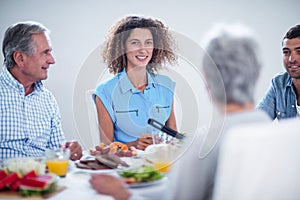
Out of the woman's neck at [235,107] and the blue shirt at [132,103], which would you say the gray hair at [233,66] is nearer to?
the woman's neck at [235,107]

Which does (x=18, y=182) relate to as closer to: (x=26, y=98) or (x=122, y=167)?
(x=122, y=167)

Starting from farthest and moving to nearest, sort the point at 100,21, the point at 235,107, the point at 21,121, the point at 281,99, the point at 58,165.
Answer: the point at 100,21, the point at 281,99, the point at 21,121, the point at 58,165, the point at 235,107

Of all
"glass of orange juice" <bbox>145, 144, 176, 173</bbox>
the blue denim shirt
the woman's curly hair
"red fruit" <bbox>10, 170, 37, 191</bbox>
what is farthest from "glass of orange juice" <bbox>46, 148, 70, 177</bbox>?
the blue denim shirt

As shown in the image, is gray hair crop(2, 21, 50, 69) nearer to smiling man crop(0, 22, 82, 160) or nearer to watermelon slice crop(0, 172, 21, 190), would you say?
smiling man crop(0, 22, 82, 160)

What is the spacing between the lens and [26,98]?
1.90m

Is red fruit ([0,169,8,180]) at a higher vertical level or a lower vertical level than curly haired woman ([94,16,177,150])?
lower

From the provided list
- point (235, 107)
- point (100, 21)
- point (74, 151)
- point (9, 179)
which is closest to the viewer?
point (235, 107)

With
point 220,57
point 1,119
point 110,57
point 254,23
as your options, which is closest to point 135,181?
point 220,57

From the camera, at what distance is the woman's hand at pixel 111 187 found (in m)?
1.16

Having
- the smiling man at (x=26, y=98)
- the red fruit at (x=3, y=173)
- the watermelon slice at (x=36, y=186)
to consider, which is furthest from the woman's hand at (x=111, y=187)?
the smiling man at (x=26, y=98)

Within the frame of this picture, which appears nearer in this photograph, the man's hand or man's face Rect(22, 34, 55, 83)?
the man's hand

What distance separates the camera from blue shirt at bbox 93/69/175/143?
2.18 meters

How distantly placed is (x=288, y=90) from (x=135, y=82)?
0.85 m

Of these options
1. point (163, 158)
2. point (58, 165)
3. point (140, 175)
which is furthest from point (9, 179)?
point (163, 158)
